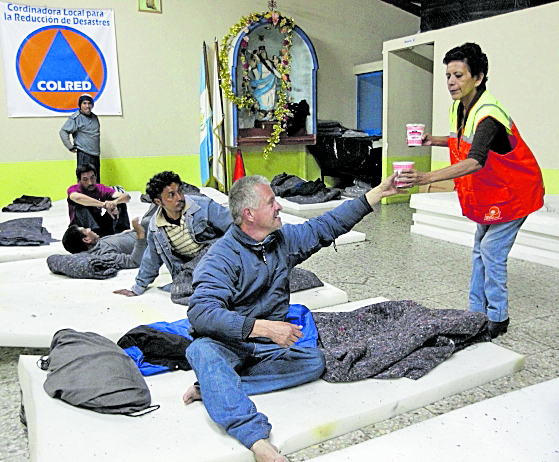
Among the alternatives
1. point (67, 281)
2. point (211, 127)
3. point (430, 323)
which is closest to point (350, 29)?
point (211, 127)

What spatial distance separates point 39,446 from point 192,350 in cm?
57

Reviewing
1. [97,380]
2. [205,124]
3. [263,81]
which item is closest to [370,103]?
[263,81]

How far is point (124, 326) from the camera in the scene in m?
2.79

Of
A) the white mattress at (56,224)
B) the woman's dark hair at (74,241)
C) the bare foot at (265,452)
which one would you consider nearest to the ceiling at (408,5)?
the white mattress at (56,224)

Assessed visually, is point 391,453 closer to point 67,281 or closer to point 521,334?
point 521,334

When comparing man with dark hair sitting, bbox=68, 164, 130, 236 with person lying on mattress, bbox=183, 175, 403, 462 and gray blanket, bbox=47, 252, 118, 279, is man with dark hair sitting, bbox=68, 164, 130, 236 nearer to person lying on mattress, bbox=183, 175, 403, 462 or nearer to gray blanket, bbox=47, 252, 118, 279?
gray blanket, bbox=47, 252, 118, 279

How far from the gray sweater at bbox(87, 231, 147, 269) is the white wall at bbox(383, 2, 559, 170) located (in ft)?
13.5

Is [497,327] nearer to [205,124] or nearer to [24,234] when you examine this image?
[24,234]

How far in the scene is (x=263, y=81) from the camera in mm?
8492

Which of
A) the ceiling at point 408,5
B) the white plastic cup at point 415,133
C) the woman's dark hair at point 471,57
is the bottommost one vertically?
the white plastic cup at point 415,133

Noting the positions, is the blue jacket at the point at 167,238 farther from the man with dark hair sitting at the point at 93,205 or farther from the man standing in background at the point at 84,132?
the man standing in background at the point at 84,132

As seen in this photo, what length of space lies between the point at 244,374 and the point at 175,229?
4.55 feet

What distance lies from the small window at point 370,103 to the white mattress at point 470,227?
370cm

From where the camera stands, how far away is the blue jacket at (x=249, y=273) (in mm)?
1954
